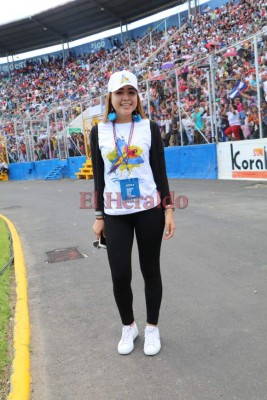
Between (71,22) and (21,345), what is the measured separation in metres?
40.3

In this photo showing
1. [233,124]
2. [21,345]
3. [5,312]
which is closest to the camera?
[21,345]

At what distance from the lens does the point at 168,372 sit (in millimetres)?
2842

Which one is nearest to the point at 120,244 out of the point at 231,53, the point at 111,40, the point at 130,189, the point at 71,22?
the point at 130,189

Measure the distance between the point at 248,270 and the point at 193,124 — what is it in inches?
464

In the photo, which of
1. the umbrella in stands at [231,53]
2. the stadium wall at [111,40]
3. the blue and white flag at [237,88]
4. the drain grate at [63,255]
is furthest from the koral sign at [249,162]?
the stadium wall at [111,40]

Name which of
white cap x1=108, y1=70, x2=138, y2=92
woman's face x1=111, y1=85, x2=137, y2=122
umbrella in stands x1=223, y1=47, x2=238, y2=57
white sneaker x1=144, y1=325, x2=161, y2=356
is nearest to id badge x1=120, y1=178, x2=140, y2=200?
woman's face x1=111, y1=85, x2=137, y2=122

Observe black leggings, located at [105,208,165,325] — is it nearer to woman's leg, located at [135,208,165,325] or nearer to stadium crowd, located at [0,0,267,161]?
woman's leg, located at [135,208,165,325]

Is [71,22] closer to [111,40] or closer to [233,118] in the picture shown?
[111,40]

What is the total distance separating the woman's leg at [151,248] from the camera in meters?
2.96

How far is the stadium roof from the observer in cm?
3506

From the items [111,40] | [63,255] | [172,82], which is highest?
[111,40]

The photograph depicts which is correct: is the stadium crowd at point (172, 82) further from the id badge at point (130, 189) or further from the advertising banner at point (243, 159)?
the id badge at point (130, 189)

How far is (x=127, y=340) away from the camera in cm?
319

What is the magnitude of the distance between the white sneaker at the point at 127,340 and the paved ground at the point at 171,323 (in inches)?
2.2
